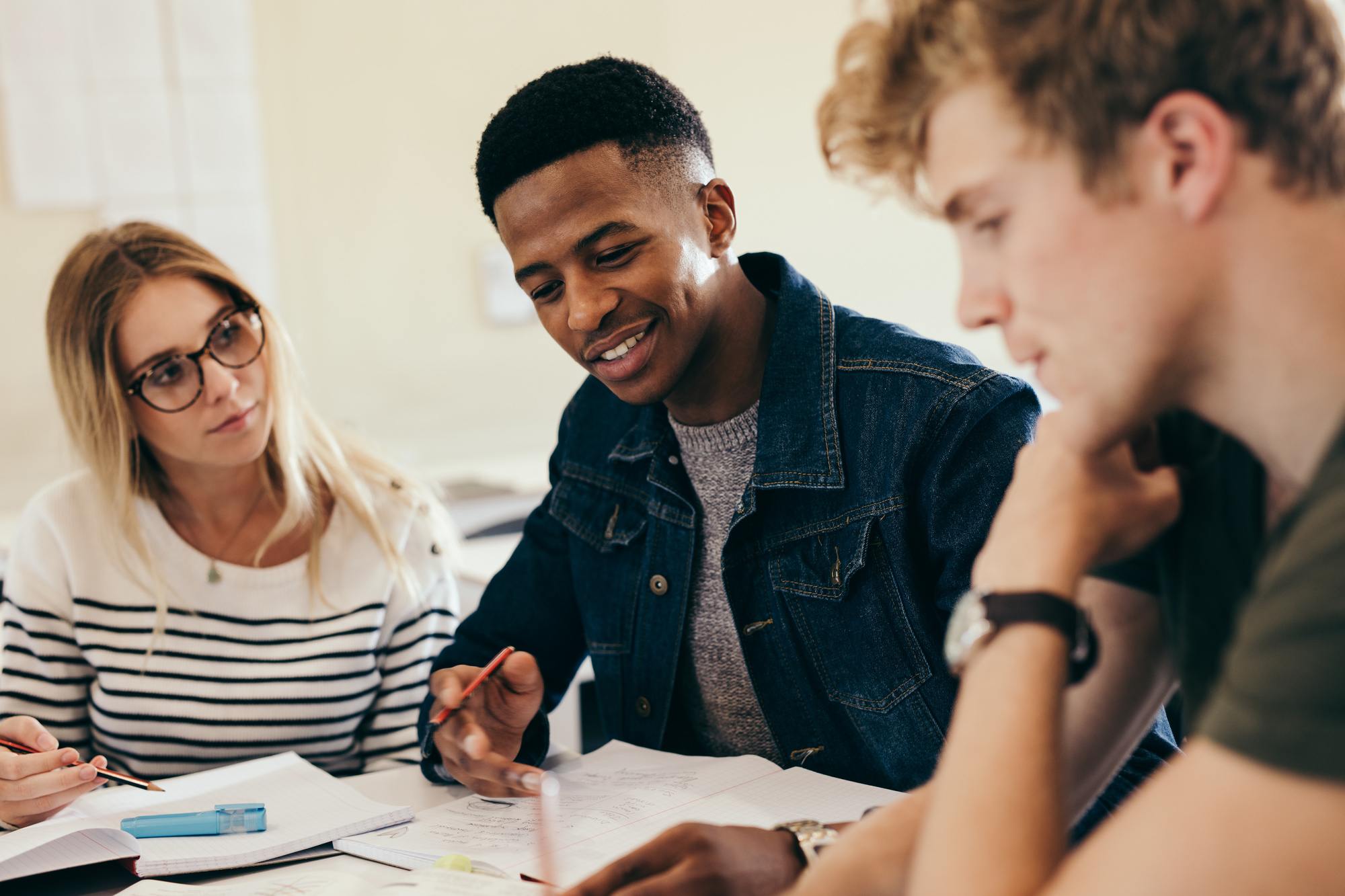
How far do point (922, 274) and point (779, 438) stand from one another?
2.32 meters

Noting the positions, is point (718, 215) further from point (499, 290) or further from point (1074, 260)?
point (499, 290)

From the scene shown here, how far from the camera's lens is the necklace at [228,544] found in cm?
165

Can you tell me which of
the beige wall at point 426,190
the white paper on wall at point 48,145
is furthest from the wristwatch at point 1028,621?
the white paper on wall at point 48,145

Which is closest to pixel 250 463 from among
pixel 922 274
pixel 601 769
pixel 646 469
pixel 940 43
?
pixel 646 469

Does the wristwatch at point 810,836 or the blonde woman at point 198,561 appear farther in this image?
the blonde woman at point 198,561

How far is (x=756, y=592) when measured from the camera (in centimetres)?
134

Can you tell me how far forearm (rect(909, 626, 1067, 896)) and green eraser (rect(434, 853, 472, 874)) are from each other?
439 mm

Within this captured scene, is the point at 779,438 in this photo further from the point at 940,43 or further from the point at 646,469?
the point at 940,43

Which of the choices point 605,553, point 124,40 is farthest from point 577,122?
point 124,40

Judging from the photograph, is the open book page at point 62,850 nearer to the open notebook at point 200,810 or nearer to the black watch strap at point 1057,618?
the open notebook at point 200,810

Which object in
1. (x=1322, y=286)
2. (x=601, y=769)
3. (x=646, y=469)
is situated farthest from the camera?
(x=646, y=469)

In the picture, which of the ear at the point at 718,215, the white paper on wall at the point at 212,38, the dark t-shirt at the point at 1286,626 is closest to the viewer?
the dark t-shirt at the point at 1286,626

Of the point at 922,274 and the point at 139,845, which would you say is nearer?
the point at 139,845

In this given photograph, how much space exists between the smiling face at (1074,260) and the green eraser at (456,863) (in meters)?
0.60
